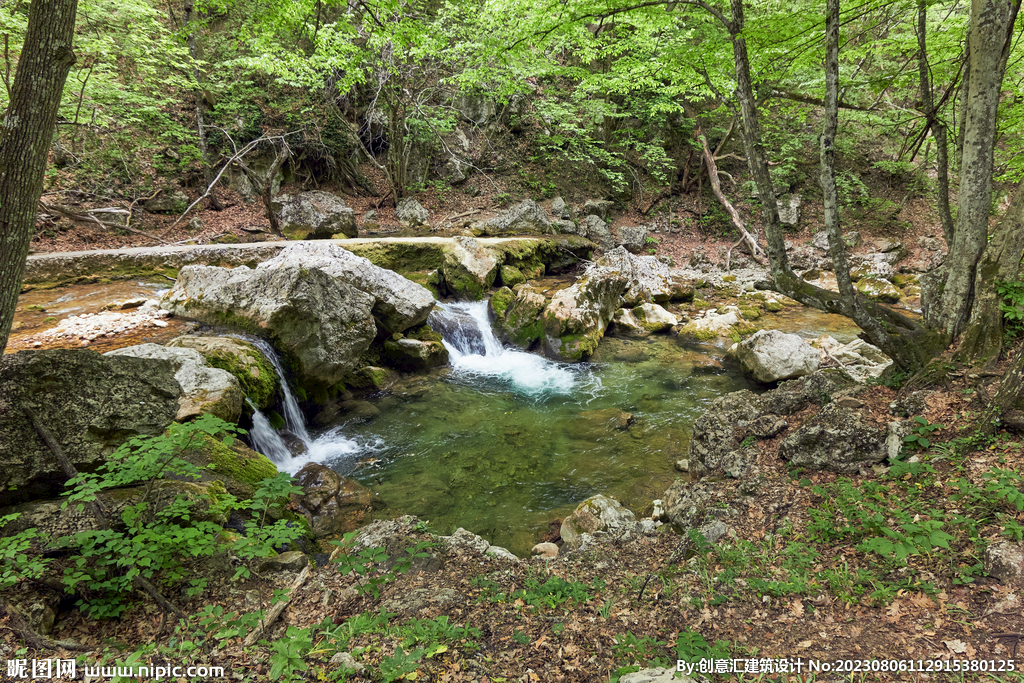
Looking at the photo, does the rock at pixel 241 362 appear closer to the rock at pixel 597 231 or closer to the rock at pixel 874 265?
the rock at pixel 597 231

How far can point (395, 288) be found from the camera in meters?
8.70

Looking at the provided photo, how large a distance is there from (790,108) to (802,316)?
22.1 ft

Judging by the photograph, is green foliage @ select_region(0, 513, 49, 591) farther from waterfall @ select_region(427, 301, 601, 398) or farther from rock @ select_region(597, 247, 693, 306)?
rock @ select_region(597, 247, 693, 306)

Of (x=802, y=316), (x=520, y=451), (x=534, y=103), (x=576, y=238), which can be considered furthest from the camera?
(x=534, y=103)

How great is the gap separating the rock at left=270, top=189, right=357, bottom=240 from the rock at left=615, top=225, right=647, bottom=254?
9782 mm

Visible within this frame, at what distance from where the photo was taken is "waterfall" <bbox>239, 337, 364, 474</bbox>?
574 cm

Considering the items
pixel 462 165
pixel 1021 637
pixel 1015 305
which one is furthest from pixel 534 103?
pixel 1021 637

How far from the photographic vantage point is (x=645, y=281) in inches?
488

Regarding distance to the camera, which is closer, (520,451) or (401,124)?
(520,451)

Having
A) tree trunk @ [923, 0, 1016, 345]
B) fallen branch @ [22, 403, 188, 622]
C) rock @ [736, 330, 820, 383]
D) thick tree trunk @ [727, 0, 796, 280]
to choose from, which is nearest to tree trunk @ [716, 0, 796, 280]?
thick tree trunk @ [727, 0, 796, 280]

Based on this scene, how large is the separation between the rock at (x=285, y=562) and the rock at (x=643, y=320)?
8.56 metres

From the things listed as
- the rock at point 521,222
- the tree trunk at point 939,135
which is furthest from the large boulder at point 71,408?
the rock at point 521,222

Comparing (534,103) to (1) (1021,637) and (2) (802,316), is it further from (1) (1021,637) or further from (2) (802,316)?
(1) (1021,637)

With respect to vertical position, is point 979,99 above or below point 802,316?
above
